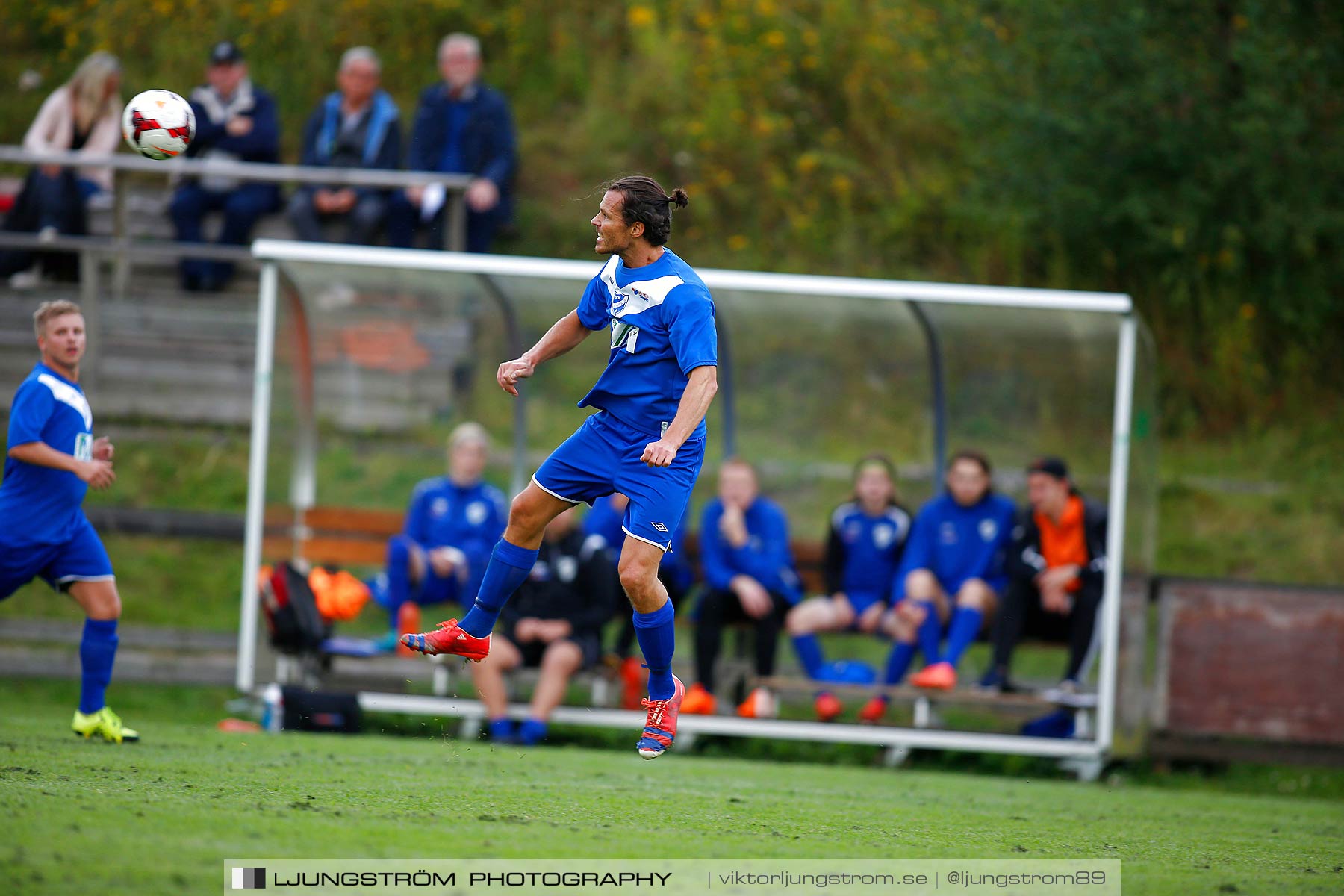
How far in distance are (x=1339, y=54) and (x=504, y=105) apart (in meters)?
6.26

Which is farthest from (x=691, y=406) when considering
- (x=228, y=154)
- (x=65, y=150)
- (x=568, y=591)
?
(x=65, y=150)

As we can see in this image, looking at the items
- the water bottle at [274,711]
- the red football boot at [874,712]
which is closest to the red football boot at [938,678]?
the red football boot at [874,712]

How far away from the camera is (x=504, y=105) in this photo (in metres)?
11.2

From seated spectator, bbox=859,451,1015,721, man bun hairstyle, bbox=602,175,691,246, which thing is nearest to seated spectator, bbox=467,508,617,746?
seated spectator, bbox=859,451,1015,721

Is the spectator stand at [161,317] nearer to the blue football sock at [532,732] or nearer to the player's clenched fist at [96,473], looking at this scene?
the blue football sock at [532,732]

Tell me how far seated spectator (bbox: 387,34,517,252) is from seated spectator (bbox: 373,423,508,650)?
77.2 inches

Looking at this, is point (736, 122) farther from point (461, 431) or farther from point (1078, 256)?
point (461, 431)

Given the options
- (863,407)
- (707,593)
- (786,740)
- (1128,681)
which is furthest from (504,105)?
(1128,681)

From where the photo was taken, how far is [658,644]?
223 inches

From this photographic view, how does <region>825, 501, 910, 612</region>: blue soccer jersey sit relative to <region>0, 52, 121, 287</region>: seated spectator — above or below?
below

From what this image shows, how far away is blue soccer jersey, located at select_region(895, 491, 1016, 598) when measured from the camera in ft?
30.3

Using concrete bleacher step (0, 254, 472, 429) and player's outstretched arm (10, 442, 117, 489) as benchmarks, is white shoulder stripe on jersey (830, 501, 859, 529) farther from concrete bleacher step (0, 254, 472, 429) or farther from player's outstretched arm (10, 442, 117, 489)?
player's outstretched arm (10, 442, 117, 489)

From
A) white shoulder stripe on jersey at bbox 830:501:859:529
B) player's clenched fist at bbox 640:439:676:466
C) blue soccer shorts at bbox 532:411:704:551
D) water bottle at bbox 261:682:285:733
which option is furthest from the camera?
white shoulder stripe on jersey at bbox 830:501:859:529

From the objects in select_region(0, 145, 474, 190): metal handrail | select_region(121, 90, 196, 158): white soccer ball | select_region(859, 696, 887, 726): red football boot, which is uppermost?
select_region(0, 145, 474, 190): metal handrail
